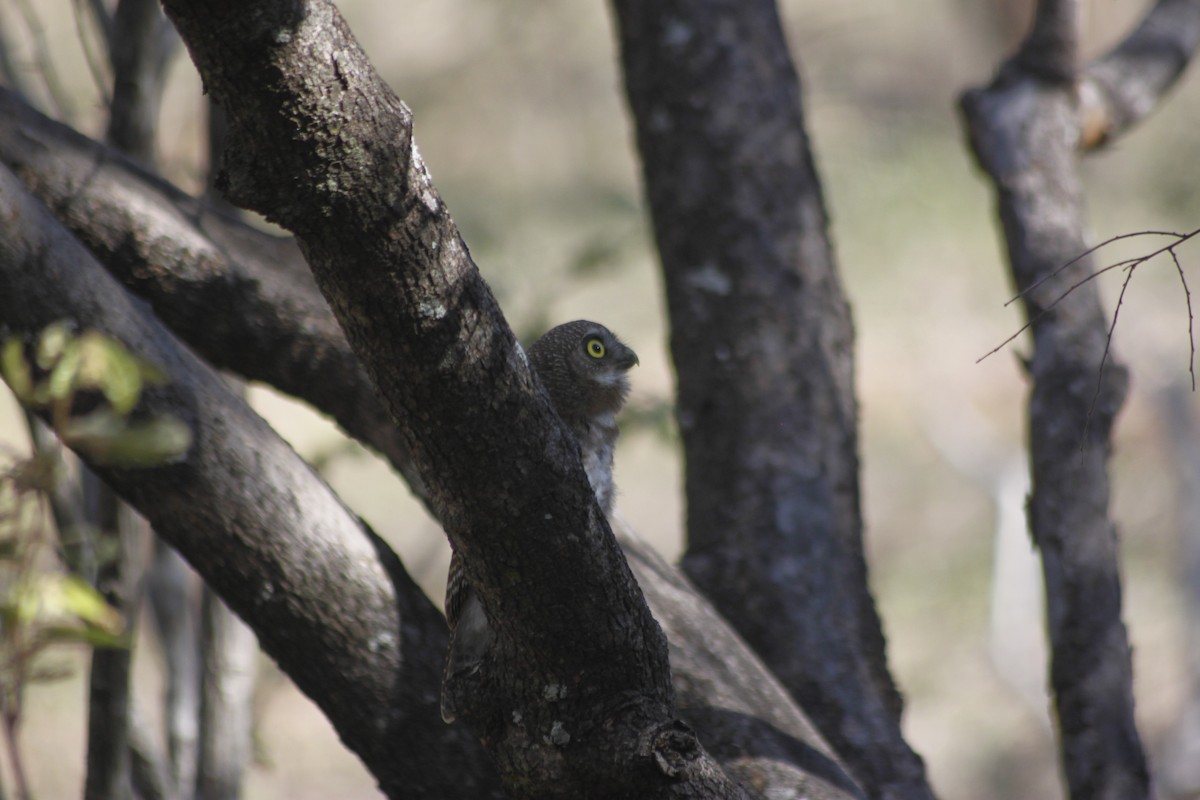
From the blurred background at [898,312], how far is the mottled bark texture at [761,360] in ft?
9.39

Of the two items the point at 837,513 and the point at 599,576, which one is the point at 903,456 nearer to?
the point at 837,513

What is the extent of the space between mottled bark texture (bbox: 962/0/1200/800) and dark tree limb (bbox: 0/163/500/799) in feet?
6.09

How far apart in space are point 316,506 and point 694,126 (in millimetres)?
2157

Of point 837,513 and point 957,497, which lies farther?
point 957,497

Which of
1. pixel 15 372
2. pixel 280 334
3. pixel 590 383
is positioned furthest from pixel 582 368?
pixel 15 372

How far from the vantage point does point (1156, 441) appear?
14438 mm

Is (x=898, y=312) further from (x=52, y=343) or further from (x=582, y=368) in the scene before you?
(x=52, y=343)

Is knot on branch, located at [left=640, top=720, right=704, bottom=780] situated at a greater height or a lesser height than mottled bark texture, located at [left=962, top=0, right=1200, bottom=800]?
lesser

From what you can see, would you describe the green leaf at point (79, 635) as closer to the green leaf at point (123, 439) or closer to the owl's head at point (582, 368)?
the green leaf at point (123, 439)

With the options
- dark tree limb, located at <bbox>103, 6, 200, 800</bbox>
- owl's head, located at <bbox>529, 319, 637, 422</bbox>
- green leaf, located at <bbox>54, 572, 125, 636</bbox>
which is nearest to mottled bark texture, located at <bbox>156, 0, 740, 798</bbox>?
green leaf, located at <bbox>54, 572, 125, 636</bbox>

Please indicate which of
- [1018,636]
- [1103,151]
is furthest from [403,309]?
[1018,636]

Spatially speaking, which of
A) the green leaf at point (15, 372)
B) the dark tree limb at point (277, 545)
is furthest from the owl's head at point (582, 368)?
the green leaf at point (15, 372)

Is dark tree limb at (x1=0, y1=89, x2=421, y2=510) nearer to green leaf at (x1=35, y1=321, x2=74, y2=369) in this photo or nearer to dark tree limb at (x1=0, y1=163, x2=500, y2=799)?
dark tree limb at (x1=0, y1=163, x2=500, y2=799)

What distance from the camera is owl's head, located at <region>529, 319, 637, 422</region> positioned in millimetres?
3270
